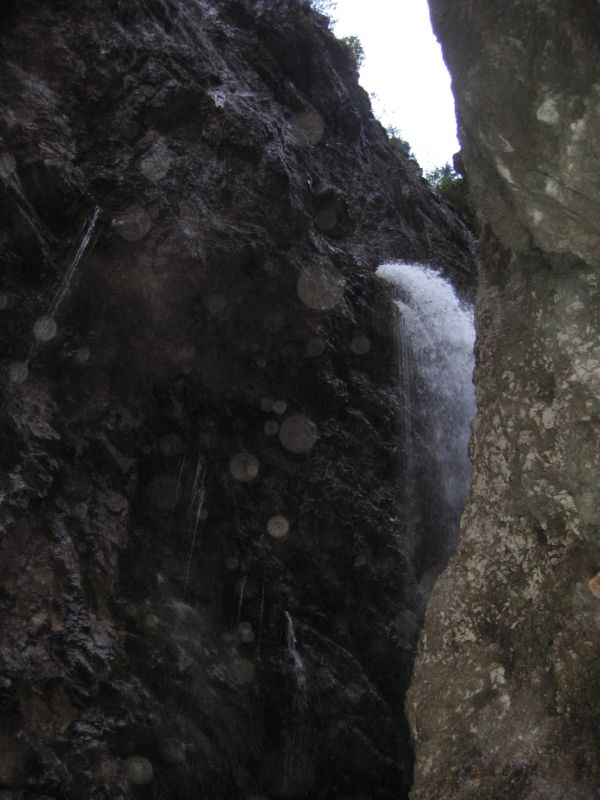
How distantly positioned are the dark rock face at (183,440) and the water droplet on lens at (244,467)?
0.04 m

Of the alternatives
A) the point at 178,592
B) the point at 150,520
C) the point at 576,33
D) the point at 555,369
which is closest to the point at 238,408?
the point at 150,520

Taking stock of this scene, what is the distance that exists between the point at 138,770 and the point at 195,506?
11.2ft

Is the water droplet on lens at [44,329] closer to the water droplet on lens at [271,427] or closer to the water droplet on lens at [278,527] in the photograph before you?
the water droplet on lens at [271,427]

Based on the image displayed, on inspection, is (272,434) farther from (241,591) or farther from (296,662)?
(296,662)

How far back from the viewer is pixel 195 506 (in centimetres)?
905

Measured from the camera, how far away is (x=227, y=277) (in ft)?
30.9

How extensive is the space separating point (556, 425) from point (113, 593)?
509 cm

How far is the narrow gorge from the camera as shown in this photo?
429cm

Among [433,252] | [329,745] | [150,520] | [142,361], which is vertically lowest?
[329,745]

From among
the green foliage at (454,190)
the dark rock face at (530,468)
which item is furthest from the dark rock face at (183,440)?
the green foliage at (454,190)

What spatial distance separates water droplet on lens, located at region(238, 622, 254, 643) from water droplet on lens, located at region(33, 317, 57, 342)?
4.29 metres

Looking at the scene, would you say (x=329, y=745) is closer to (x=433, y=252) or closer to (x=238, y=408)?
(x=238, y=408)

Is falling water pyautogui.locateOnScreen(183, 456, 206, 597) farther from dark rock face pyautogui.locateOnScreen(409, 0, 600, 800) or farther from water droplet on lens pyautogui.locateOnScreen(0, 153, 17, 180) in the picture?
dark rock face pyautogui.locateOnScreen(409, 0, 600, 800)

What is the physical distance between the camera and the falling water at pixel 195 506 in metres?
8.84
